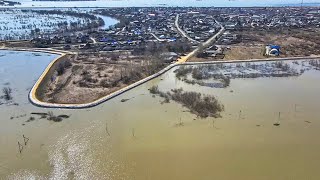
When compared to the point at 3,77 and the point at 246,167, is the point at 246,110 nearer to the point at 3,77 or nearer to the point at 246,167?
the point at 246,167

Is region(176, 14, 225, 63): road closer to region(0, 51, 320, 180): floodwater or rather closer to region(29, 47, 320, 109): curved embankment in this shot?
region(29, 47, 320, 109): curved embankment

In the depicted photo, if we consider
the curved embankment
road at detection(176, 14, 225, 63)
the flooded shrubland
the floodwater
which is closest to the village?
road at detection(176, 14, 225, 63)

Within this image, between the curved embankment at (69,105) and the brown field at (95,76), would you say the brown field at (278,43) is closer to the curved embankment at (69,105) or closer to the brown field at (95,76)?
the curved embankment at (69,105)

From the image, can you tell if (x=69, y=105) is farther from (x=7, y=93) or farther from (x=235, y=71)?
(x=235, y=71)

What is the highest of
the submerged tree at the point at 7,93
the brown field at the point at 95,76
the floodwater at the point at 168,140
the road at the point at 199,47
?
the road at the point at 199,47

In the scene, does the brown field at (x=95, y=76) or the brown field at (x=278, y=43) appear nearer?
the brown field at (x=95, y=76)

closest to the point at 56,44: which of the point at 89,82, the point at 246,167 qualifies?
the point at 89,82

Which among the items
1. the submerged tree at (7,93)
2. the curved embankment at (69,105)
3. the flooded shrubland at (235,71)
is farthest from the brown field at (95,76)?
the flooded shrubland at (235,71)

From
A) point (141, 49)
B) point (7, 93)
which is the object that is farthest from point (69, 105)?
point (141, 49)
